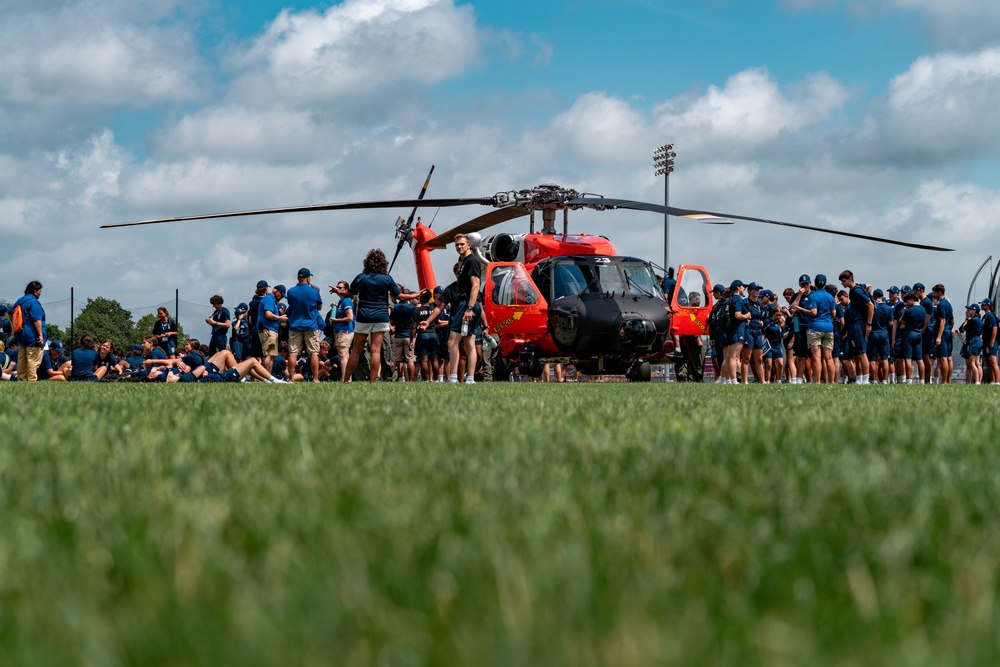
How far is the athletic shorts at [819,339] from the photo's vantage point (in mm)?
17953

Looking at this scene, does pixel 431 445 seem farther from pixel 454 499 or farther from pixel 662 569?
pixel 662 569

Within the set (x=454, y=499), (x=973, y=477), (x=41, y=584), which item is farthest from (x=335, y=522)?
(x=973, y=477)

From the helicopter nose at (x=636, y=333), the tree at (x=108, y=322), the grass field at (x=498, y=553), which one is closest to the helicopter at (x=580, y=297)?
the helicopter nose at (x=636, y=333)

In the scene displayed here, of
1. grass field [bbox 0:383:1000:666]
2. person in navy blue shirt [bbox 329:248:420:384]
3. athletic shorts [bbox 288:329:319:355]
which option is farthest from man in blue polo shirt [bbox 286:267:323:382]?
grass field [bbox 0:383:1000:666]

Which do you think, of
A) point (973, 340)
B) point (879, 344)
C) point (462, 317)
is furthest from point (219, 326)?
point (973, 340)

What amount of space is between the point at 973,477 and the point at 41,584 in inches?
85.3

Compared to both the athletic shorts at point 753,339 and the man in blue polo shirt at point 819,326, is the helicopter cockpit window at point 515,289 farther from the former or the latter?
the man in blue polo shirt at point 819,326

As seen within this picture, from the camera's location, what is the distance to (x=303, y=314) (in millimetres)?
16141

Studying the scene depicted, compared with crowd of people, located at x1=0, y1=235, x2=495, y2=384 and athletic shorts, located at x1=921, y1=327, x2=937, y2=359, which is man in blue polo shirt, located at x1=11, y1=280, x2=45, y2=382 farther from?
athletic shorts, located at x1=921, y1=327, x2=937, y2=359

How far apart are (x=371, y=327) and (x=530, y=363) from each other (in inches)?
195

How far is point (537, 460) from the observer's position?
2996 mm

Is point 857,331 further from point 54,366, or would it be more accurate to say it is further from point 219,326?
point 54,366

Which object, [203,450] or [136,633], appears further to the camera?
[203,450]

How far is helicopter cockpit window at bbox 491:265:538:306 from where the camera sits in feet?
58.8
